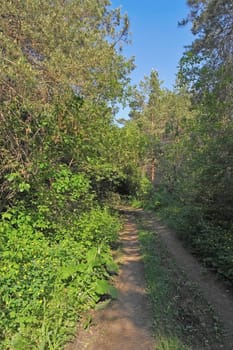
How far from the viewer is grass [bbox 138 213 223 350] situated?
345 cm

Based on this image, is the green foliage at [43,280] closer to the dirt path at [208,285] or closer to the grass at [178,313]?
the grass at [178,313]

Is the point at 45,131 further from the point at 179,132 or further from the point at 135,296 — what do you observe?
the point at 179,132

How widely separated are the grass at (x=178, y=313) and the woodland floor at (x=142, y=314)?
0.05ft

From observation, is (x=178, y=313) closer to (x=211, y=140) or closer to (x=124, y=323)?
(x=124, y=323)

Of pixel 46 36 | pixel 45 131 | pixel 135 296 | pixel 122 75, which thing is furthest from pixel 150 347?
pixel 122 75

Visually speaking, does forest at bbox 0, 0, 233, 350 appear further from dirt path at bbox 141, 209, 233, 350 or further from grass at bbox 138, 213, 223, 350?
grass at bbox 138, 213, 223, 350

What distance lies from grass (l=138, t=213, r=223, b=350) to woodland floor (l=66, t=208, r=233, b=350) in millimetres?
15

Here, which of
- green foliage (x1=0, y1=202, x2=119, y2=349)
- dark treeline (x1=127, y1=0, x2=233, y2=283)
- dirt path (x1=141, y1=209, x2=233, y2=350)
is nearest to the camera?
green foliage (x1=0, y1=202, x2=119, y2=349)

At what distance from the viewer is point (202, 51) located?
8.86 m

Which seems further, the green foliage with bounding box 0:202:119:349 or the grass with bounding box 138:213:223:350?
the grass with bounding box 138:213:223:350

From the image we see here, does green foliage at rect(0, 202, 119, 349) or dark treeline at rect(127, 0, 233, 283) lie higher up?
dark treeline at rect(127, 0, 233, 283)

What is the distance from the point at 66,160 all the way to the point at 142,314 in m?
4.14

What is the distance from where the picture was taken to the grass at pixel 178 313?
3447 millimetres

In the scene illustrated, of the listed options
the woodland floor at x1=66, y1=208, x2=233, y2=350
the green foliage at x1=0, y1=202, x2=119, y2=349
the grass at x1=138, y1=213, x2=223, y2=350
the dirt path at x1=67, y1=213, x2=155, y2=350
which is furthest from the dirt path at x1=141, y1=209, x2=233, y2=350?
the green foliage at x1=0, y1=202, x2=119, y2=349
